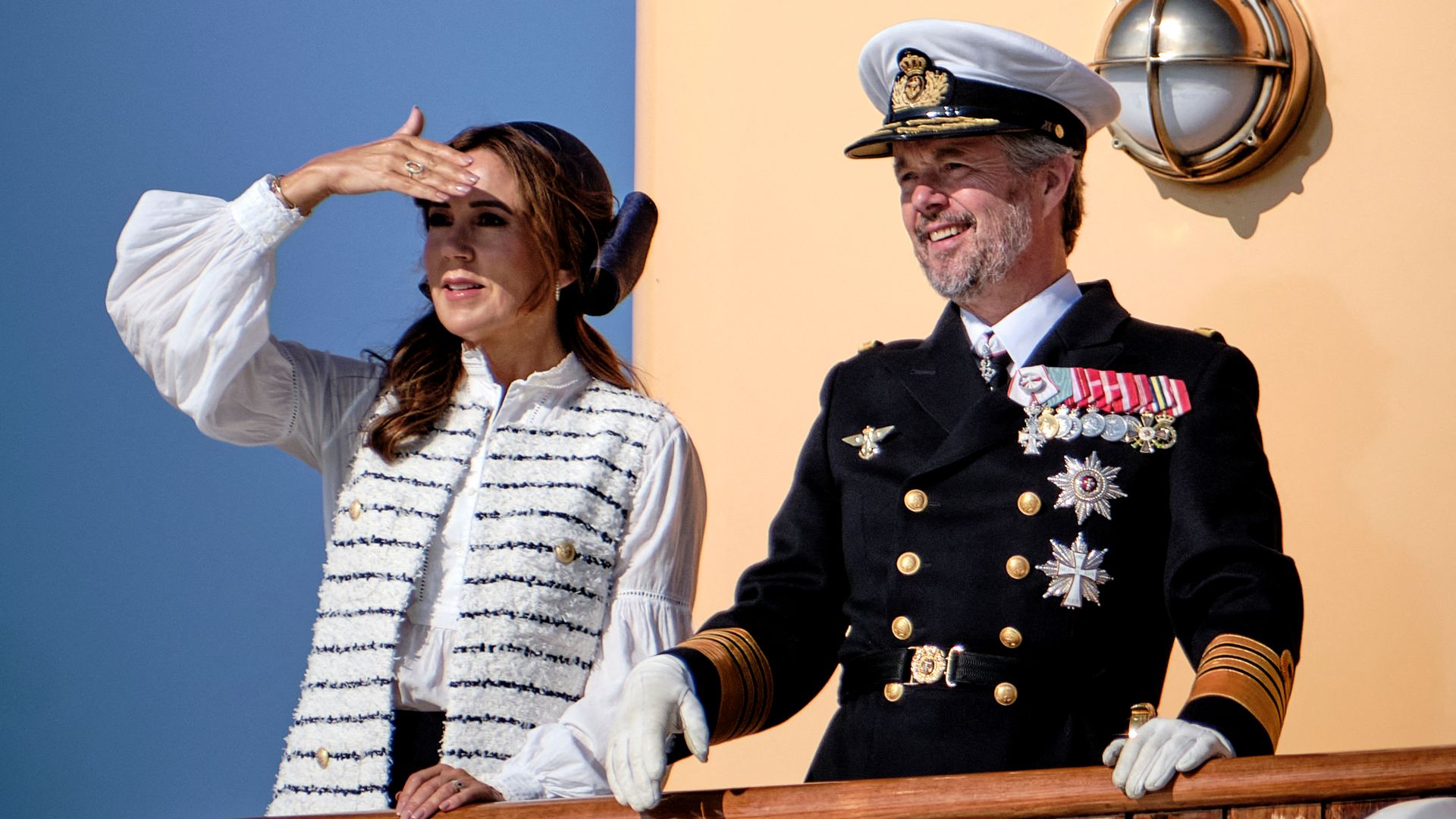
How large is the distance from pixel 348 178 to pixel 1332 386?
149 cm

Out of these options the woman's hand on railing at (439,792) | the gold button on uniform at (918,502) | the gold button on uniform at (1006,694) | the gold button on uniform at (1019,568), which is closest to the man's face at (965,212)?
the gold button on uniform at (918,502)

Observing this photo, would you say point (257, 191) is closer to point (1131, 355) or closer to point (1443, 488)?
point (1131, 355)

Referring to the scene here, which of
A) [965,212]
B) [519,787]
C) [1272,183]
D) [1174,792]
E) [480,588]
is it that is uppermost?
[1272,183]

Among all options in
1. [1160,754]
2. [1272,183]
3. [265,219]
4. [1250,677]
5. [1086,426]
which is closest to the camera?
[1160,754]

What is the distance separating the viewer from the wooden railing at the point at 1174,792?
167 cm

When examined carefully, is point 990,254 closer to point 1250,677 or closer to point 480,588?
point 1250,677

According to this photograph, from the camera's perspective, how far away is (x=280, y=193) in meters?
2.55

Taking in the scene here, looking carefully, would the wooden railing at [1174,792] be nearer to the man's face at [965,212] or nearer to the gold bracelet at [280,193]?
the man's face at [965,212]

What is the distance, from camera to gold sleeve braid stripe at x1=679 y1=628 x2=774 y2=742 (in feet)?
6.57

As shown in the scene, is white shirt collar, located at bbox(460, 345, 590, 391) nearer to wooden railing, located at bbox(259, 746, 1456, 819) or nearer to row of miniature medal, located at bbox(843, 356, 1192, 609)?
row of miniature medal, located at bbox(843, 356, 1192, 609)

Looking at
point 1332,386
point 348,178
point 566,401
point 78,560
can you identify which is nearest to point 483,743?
point 566,401

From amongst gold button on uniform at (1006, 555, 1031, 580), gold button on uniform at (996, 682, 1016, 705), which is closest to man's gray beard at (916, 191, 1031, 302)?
gold button on uniform at (1006, 555, 1031, 580)

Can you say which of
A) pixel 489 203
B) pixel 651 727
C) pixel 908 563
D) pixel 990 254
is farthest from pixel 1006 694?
pixel 489 203

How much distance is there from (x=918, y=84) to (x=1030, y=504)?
1.89 feet
